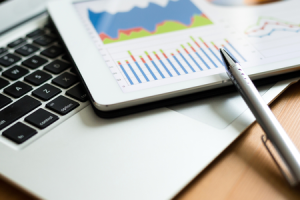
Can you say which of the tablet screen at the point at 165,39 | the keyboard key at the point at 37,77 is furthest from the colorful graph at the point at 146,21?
the keyboard key at the point at 37,77

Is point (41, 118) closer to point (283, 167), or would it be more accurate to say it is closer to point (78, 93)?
point (78, 93)

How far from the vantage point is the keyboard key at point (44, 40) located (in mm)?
461

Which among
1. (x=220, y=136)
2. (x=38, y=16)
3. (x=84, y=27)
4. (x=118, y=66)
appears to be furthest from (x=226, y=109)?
(x=38, y=16)

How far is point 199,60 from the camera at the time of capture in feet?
1.28

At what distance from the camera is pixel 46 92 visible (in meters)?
0.36

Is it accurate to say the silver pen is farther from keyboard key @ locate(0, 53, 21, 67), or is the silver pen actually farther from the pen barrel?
keyboard key @ locate(0, 53, 21, 67)

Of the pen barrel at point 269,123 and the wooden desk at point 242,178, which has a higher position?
the pen barrel at point 269,123

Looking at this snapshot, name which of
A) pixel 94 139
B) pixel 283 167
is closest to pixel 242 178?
pixel 283 167

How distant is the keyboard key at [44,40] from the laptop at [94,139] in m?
0.06

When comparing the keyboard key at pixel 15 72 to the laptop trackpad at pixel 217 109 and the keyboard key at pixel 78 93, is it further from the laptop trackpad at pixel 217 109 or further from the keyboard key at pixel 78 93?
the laptop trackpad at pixel 217 109

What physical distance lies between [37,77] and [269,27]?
1.20ft

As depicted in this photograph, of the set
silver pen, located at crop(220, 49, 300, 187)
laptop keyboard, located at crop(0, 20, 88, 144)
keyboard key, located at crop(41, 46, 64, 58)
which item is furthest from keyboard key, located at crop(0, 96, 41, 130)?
silver pen, located at crop(220, 49, 300, 187)

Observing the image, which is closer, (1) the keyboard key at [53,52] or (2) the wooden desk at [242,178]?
(2) the wooden desk at [242,178]

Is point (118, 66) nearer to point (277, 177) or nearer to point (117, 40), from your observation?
point (117, 40)
